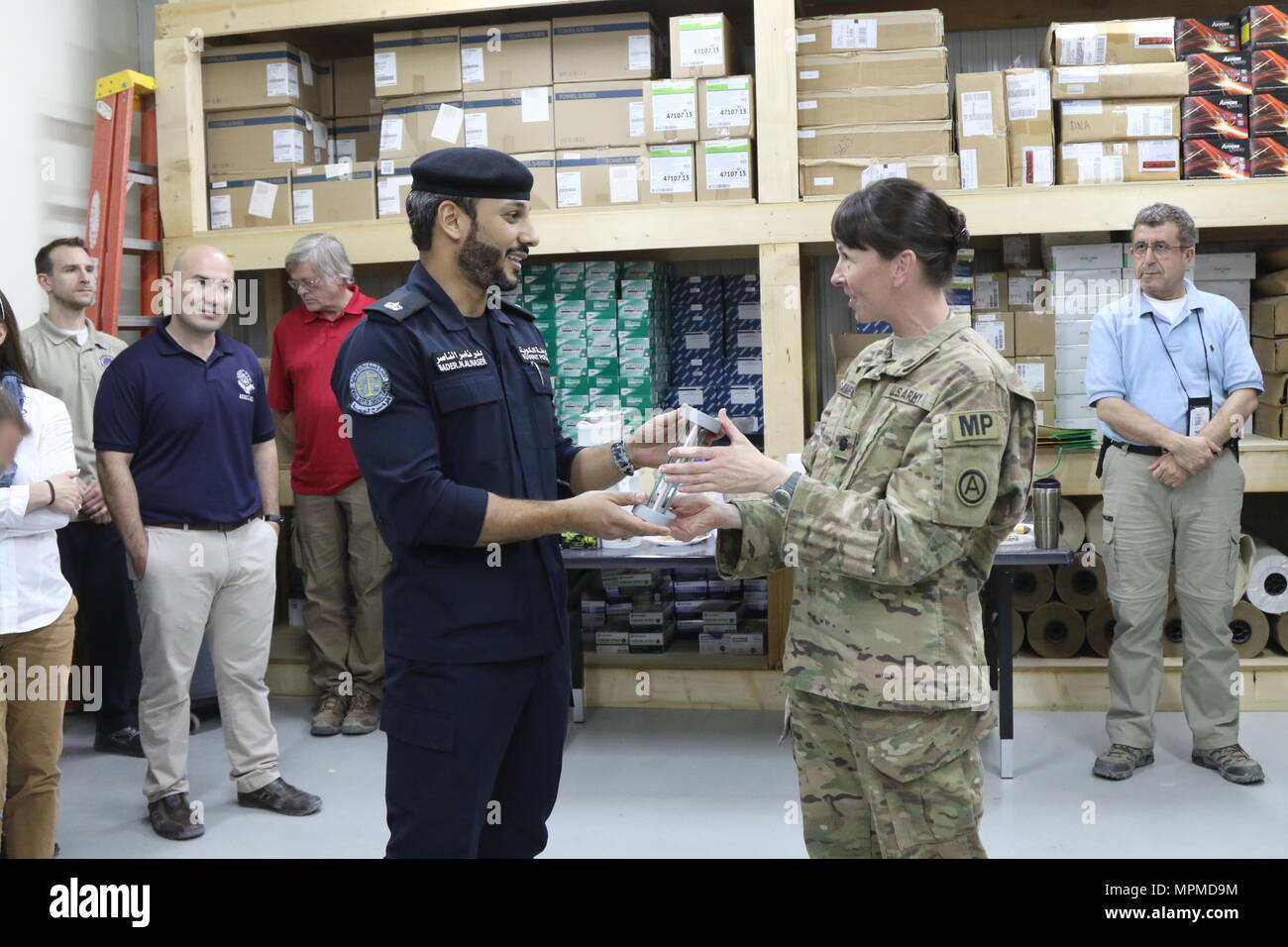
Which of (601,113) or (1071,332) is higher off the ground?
(601,113)

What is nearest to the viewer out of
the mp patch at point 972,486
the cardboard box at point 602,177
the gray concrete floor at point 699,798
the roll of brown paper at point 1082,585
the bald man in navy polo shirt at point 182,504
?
the mp patch at point 972,486

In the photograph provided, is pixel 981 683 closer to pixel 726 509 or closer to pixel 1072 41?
pixel 726 509

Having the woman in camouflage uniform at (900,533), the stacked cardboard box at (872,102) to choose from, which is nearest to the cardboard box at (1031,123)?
the stacked cardboard box at (872,102)

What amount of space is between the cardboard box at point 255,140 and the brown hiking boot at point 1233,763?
13.2 feet

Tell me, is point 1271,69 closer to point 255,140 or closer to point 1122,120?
point 1122,120

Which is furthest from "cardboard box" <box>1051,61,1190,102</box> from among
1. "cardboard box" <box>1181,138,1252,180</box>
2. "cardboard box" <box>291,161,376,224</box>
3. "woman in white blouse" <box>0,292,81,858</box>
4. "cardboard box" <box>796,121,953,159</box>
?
"woman in white blouse" <box>0,292,81,858</box>

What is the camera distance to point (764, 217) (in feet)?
14.3

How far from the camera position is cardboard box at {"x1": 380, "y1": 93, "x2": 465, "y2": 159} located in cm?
464

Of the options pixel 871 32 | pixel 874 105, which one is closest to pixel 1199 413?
pixel 874 105

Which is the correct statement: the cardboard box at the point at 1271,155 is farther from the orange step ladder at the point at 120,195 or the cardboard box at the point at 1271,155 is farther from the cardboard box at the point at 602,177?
the orange step ladder at the point at 120,195

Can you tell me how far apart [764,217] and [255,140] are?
213 cm

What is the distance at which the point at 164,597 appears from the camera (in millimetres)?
3445

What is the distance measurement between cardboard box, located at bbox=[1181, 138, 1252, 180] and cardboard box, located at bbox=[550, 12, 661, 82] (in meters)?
2.04

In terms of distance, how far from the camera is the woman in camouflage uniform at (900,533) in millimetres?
1806
